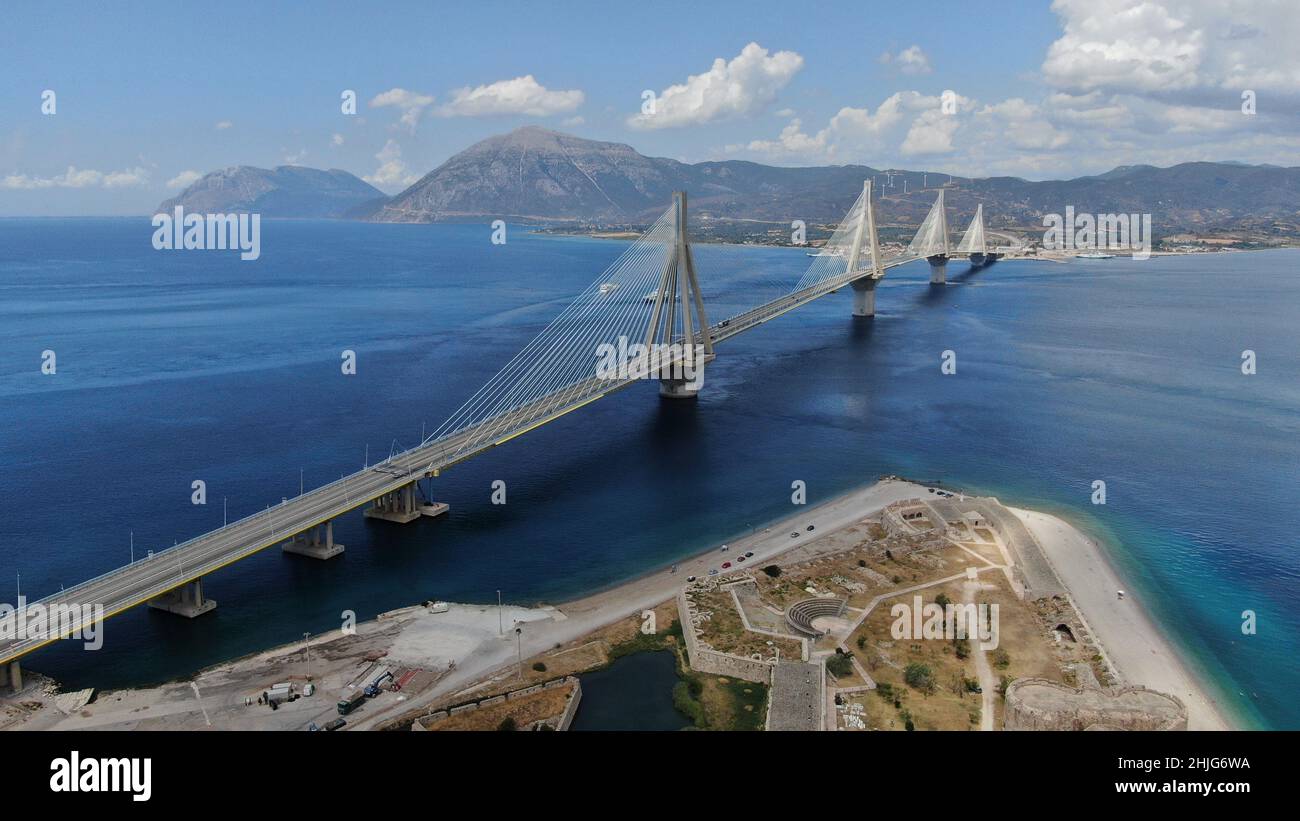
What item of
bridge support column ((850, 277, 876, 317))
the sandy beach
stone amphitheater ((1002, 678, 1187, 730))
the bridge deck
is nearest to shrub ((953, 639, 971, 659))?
stone amphitheater ((1002, 678, 1187, 730))

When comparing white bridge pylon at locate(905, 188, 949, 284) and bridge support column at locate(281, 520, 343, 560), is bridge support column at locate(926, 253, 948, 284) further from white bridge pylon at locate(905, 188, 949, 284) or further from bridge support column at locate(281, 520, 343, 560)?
bridge support column at locate(281, 520, 343, 560)

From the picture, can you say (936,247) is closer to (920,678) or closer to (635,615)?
(635,615)

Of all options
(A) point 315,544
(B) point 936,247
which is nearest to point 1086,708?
(A) point 315,544

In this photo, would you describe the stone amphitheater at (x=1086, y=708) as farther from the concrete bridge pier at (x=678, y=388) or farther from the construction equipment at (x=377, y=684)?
the concrete bridge pier at (x=678, y=388)

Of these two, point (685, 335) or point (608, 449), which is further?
point (685, 335)
